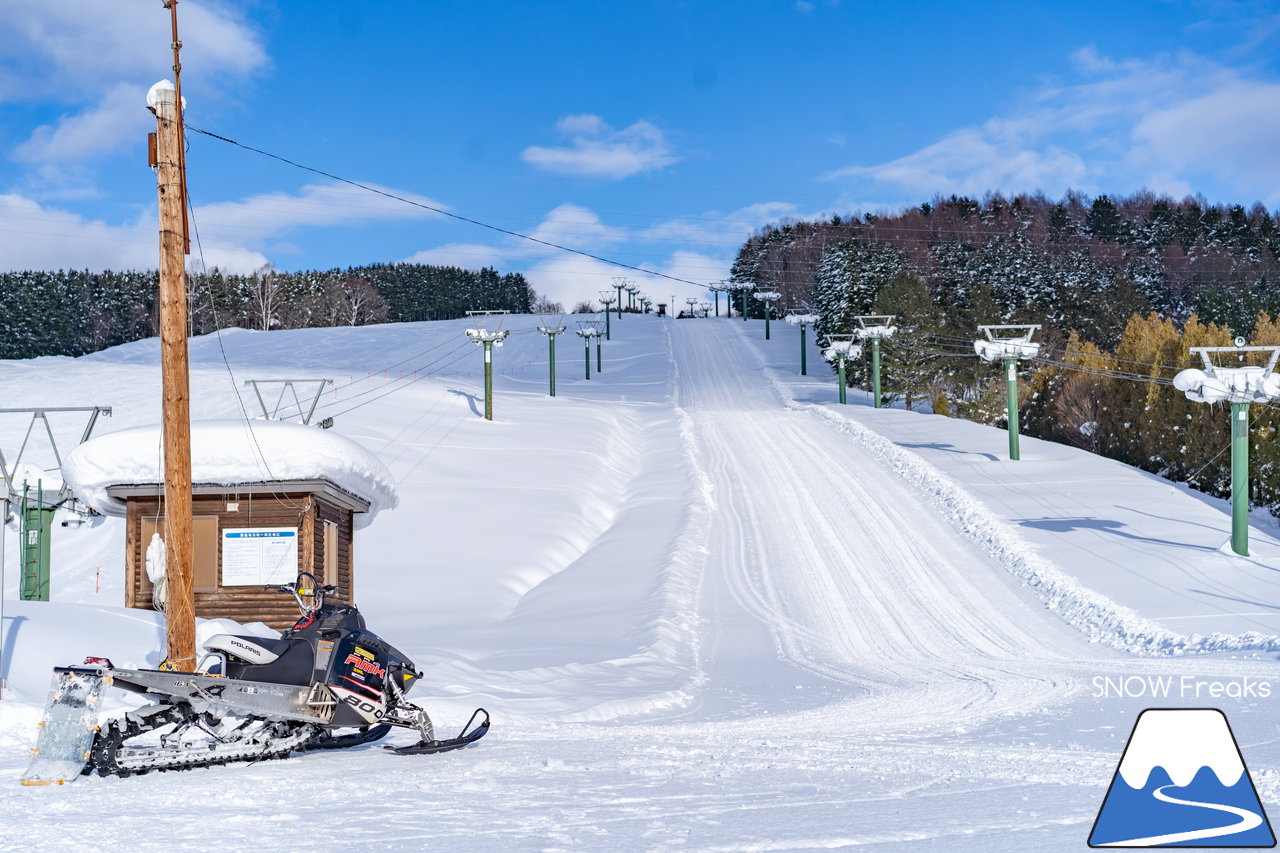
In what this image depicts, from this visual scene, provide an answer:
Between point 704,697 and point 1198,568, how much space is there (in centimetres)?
1366

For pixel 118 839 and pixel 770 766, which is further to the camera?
pixel 770 766

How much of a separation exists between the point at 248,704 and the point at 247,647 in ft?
1.32

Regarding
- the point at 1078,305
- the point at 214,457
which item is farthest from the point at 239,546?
the point at 1078,305

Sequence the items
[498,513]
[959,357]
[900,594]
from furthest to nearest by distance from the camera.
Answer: [959,357], [498,513], [900,594]

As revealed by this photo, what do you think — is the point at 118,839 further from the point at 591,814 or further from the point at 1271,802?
the point at 1271,802

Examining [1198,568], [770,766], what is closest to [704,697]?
[770,766]

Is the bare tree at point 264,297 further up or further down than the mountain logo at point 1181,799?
further up

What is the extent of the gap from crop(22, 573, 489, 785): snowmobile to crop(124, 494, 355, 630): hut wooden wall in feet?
26.1

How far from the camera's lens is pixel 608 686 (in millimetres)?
13414

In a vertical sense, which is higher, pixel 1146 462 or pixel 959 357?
pixel 959 357

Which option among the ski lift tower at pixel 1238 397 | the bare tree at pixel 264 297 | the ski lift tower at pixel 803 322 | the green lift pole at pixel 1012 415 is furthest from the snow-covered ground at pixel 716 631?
the bare tree at pixel 264 297
